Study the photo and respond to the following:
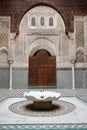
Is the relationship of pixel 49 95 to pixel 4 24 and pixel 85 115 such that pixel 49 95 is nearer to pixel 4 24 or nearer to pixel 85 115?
pixel 85 115

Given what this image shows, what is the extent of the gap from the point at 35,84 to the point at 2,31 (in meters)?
2.26

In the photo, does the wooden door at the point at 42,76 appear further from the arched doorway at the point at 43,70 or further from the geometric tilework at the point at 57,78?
the geometric tilework at the point at 57,78

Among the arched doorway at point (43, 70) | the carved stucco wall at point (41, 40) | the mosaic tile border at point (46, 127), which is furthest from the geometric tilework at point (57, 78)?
the mosaic tile border at point (46, 127)

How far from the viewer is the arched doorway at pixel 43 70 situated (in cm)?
A: 690

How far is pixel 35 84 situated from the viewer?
6.86 m

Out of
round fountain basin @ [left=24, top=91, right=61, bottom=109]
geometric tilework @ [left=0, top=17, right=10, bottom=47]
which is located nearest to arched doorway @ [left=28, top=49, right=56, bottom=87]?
geometric tilework @ [left=0, top=17, right=10, bottom=47]

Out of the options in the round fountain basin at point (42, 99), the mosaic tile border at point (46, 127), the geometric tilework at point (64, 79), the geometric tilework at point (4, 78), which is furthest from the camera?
the geometric tilework at point (64, 79)

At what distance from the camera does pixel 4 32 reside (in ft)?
22.4

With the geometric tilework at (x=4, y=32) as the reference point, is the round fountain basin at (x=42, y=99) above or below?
below

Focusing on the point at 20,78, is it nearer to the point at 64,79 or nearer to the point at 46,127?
the point at 64,79

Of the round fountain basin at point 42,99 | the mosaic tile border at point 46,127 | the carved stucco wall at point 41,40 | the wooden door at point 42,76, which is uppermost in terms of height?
the carved stucco wall at point 41,40

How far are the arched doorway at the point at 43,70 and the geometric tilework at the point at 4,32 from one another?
108cm

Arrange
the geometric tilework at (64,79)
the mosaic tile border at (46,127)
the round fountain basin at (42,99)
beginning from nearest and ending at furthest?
the mosaic tile border at (46,127) → the round fountain basin at (42,99) → the geometric tilework at (64,79)

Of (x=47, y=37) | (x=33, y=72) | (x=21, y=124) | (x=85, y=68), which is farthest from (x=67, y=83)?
(x=21, y=124)
